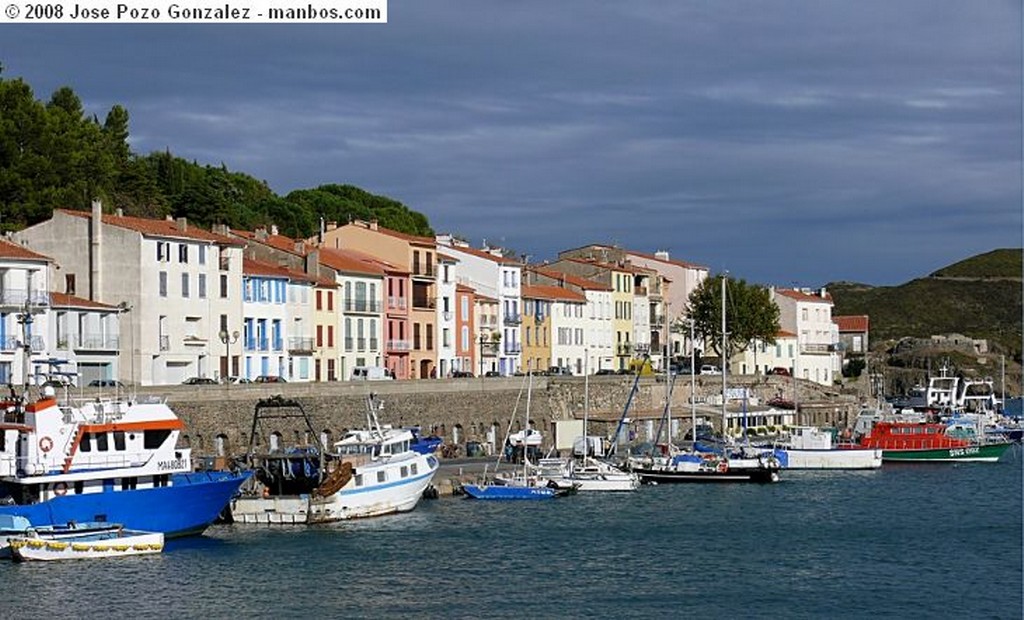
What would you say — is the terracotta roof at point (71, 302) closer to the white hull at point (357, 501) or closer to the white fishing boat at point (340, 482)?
the white fishing boat at point (340, 482)

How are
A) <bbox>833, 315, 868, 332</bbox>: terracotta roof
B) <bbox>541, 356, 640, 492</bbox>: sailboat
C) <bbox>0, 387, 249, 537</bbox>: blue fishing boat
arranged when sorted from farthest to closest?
<bbox>833, 315, 868, 332</bbox>: terracotta roof, <bbox>541, 356, 640, 492</bbox>: sailboat, <bbox>0, 387, 249, 537</bbox>: blue fishing boat

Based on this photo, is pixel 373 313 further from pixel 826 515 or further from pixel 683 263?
pixel 683 263

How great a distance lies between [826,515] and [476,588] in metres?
23.3

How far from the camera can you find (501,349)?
108m

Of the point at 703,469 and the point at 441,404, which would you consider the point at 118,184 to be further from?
the point at 703,469

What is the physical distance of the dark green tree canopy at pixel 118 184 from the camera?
89438mm

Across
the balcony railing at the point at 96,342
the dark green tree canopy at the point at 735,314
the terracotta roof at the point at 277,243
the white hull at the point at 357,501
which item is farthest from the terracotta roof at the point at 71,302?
the dark green tree canopy at the point at 735,314

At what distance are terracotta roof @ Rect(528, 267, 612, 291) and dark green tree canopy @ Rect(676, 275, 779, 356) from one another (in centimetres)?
840

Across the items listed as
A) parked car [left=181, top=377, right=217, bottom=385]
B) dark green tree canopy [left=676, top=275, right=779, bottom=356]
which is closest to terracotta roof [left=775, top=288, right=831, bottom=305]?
dark green tree canopy [left=676, top=275, right=779, bottom=356]

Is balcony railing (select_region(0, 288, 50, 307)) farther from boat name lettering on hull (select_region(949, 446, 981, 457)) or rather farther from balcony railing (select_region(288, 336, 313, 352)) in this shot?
boat name lettering on hull (select_region(949, 446, 981, 457))

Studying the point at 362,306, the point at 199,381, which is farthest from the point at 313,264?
the point at 199,381

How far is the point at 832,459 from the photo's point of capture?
8662 centimetres

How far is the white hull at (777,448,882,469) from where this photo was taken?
86000mm

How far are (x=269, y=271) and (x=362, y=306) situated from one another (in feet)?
26.4
